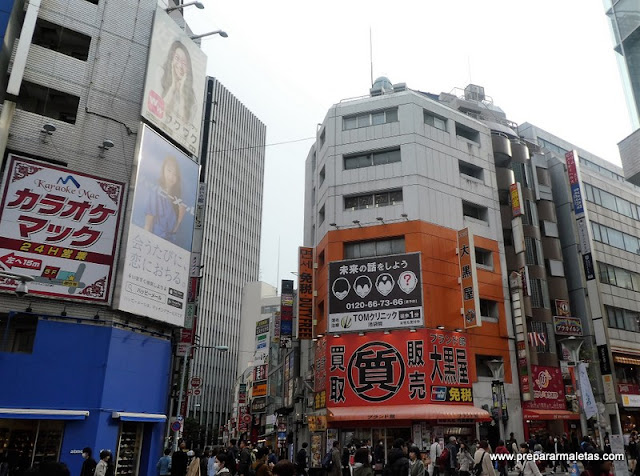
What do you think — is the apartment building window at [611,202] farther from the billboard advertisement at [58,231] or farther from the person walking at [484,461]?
the billboard advertisement at [58,231]

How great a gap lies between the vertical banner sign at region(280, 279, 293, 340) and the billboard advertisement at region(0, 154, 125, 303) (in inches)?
727

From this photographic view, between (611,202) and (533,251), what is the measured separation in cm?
1376

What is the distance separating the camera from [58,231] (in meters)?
19.8

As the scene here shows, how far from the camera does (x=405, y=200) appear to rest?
3216 centimetres

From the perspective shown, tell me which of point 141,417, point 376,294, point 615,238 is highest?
point 615,238

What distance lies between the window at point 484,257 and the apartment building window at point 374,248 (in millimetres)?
5975

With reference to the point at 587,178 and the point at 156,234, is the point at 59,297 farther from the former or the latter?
the point at 587,178

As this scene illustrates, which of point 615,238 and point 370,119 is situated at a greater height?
point 370,119

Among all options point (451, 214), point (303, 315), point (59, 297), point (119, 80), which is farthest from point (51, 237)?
point (451, 214)

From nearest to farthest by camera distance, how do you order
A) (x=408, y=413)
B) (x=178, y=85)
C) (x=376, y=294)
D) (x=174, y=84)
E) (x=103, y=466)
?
(x=103, y=466), (x=174, y=84), (x=178, y=85), (x=408, y=413), (x=376, y=294)

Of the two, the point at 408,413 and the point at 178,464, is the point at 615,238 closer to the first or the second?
→ the point at 408,413

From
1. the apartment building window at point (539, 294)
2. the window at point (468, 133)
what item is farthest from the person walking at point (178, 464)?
the window at point (468, 133)

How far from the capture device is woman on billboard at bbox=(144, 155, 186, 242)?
22422 mm

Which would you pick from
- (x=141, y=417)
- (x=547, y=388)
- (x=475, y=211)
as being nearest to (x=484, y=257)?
(x=475, y=211)
